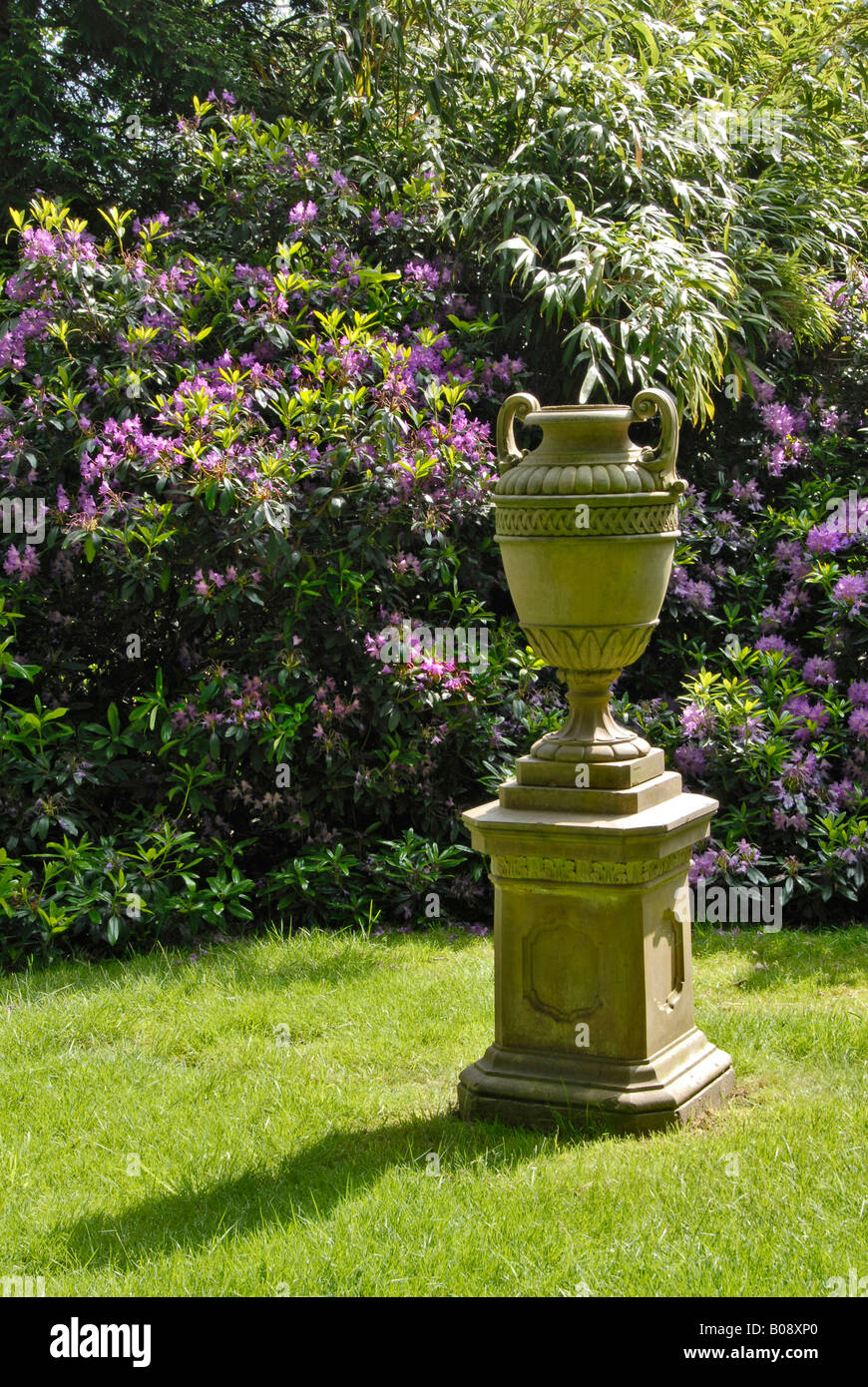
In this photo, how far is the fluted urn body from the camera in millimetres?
3857

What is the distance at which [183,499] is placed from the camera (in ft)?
20.3

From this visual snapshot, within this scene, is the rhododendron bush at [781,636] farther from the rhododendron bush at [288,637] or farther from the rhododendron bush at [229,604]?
the rhododendron bush at [229,604]

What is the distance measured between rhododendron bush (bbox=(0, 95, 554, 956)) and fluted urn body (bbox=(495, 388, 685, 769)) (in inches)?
81.5

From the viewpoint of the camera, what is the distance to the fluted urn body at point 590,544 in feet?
12.7

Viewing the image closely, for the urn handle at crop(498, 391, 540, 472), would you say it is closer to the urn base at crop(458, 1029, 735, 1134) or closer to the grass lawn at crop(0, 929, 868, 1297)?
the urn base at crop(458, 1029, 735, 1134)

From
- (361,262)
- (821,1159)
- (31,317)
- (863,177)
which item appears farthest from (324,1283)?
(863,177)

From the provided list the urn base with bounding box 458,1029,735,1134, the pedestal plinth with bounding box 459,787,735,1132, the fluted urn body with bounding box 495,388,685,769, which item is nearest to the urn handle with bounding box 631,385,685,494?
the fluted urn body with bounding box 495,388,685,769

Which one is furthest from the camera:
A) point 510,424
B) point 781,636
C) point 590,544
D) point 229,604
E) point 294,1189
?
point 781,636

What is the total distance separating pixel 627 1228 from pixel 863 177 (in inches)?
280

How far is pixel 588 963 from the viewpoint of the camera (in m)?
→ 3.97

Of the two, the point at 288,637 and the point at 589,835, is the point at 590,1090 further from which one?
the point at 288,637

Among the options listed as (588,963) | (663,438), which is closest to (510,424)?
(663,438)

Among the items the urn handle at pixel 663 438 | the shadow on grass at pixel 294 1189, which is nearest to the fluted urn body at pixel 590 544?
the urn handle at pixel 663 438

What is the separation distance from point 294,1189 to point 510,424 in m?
2.25
